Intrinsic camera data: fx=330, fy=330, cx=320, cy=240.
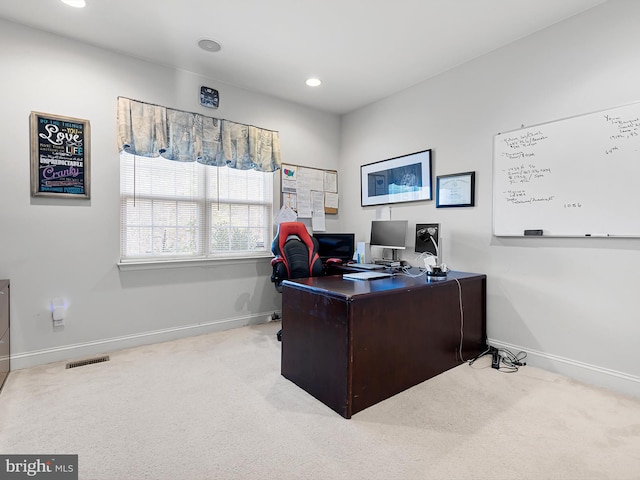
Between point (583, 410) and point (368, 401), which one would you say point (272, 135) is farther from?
point (583, 410)

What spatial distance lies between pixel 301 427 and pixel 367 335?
2.08ft

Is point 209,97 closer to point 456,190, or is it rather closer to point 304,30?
point 304,30

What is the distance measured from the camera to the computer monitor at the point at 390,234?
3.47 metres

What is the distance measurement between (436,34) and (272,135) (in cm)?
196

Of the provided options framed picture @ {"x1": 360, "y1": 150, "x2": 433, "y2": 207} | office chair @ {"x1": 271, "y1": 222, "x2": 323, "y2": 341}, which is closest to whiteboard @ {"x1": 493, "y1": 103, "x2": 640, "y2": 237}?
framed picture @ {"x1": 360, "y1": 150, "x2": 433, "y2": 207}

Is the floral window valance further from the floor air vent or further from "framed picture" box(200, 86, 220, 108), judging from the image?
the floor air vent

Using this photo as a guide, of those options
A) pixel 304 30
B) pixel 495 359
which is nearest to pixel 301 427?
pixel 495 359

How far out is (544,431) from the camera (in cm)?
182

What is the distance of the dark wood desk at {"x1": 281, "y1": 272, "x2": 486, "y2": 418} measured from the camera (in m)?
1.96

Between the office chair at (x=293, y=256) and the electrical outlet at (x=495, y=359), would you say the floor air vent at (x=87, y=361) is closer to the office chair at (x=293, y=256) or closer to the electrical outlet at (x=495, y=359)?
the office chair at (x=293, y=256)

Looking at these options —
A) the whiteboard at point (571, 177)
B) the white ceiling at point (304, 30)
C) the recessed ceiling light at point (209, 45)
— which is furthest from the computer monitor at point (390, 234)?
the recessed ceiling light at point (209, 45)

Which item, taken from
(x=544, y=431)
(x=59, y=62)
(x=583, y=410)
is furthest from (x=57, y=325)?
(x=583, y=410)

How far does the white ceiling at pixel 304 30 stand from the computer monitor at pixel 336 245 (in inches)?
68.3

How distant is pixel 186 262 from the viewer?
11.0ft
